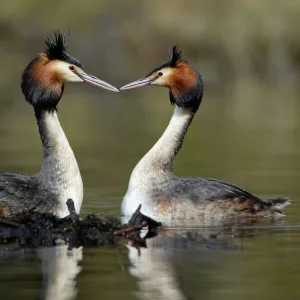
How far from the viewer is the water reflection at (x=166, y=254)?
937 cm

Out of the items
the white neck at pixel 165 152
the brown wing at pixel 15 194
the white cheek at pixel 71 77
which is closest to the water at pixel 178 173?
the white neck at pixel 165 152

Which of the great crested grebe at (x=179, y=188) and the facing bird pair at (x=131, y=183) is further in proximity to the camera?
the great crested grebe at (x=179, y=188)

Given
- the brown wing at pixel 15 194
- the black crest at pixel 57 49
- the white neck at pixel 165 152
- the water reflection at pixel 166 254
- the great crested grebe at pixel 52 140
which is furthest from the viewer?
the white neck at pixel 165 152

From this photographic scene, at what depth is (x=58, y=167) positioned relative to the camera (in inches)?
525

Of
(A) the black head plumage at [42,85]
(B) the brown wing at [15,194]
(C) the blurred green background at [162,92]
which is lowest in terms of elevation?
(B) the brown wing at [15,194]

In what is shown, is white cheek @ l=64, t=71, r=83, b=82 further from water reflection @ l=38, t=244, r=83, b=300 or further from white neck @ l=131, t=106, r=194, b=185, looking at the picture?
water reflection @ l=38, t=244, r=83, b=300

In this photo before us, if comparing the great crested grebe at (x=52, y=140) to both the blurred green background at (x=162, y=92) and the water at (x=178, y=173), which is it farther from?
the blurred green background at (x=162, y=92)

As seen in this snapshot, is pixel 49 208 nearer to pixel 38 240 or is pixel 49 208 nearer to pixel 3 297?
pixel 38 240

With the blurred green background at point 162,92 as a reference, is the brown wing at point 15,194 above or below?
below

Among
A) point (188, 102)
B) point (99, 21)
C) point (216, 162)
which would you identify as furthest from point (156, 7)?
point (188, 102)

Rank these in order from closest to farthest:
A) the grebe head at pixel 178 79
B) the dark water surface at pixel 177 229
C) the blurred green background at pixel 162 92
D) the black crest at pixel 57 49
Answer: the dark water surface at pixel 177 229
the black crest at pixel 57 49
the grebe head at pixel 178 79
the blurred green background at pixel 162 92

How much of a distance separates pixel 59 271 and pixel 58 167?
3.40 metres

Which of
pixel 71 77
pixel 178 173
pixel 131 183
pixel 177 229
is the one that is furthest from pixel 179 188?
pixel 178 173

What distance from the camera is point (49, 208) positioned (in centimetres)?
1291
